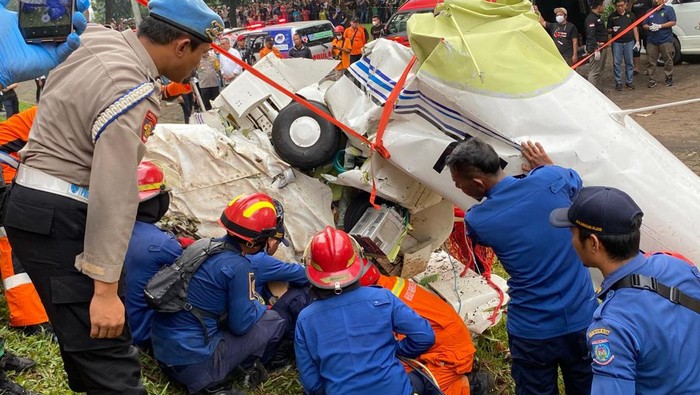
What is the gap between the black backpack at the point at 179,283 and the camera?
3.62 m

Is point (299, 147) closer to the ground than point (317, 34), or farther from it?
farther from it

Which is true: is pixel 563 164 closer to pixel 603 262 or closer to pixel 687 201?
pixel 687 201

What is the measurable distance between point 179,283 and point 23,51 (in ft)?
4.83

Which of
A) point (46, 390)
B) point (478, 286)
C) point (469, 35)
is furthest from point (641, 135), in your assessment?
point (46, 390)

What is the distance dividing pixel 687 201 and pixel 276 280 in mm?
2482

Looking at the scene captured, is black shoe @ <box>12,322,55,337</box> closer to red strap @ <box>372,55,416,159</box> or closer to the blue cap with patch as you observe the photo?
red strap @ <box>372,55,416,159</box>

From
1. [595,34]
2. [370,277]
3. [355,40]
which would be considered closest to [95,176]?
[370,277]

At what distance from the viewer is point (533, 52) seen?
3650mm

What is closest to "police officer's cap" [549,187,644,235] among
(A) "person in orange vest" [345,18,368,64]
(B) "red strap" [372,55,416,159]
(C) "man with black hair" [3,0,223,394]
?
(C) "man with black hair" [3,0,223,394]

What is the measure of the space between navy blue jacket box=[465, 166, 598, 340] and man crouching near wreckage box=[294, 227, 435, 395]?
50cm

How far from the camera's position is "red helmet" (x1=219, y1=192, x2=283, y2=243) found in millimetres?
3732

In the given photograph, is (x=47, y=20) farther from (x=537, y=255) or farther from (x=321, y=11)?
(x=321, y=11)

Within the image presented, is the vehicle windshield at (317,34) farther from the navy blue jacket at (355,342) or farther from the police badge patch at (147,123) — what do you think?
the police badge patch at (147,123)

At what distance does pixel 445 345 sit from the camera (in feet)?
12.5
